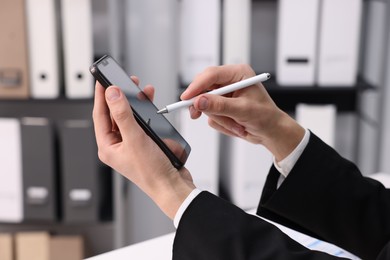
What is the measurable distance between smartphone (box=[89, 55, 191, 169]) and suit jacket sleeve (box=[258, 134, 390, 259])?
0.81 ft

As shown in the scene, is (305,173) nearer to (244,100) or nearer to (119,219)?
(244,100)

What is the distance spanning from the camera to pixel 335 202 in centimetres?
97

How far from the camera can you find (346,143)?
93.0 inches

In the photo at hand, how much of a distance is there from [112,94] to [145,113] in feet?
0.34

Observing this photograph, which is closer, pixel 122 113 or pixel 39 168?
pixel 122 113

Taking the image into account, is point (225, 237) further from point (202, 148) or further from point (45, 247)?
point (45, 247)

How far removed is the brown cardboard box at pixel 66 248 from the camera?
1.98 meters

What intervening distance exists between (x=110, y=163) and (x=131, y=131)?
8 centimetres

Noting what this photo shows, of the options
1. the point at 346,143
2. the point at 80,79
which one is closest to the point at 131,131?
the point at 80,79

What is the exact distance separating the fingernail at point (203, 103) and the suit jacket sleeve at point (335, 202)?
248 millimetres

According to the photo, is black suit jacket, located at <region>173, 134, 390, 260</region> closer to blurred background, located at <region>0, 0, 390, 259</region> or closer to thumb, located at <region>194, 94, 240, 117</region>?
thumb, located at <region>194, 94, 240, 117</region>

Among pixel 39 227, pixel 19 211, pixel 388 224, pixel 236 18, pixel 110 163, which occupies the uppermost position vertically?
pixel 236 18

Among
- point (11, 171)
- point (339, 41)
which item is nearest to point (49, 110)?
point (11, 171)

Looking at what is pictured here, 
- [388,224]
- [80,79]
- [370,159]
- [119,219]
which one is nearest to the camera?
[388,224]
